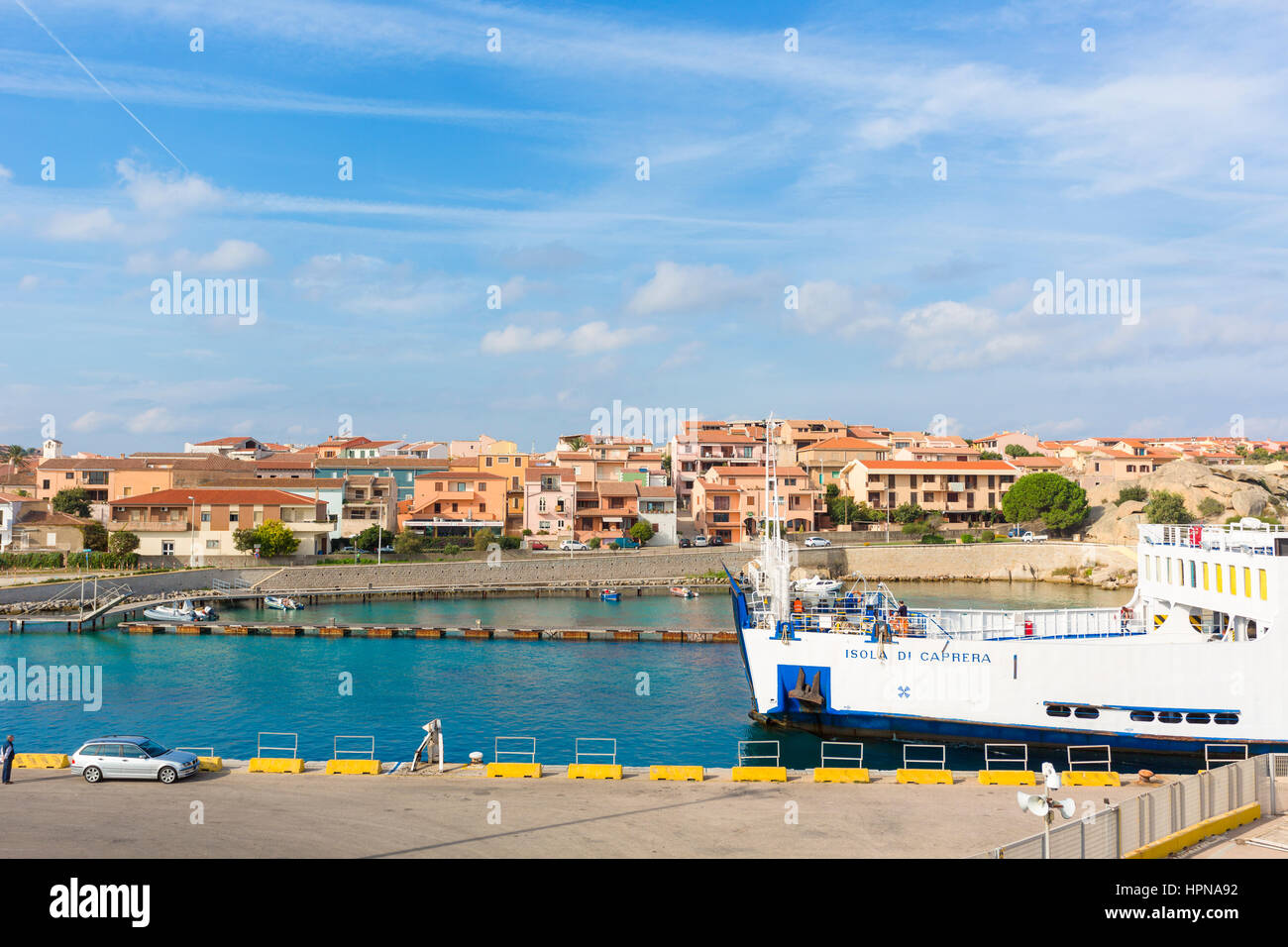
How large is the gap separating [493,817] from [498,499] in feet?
188

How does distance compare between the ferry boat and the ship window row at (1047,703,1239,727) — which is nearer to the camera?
the ferry boat

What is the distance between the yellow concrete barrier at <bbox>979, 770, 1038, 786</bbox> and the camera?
1548 cm

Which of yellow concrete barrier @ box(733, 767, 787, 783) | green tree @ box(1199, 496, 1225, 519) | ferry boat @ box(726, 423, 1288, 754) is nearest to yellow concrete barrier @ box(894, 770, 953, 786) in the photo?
yellow concrete barrier @ box(733, 767, 787, 783)

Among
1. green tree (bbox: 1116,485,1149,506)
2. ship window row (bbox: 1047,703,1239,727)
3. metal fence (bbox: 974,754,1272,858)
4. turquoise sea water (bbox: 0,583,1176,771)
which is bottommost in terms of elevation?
turquoise sea water (bbox: 0,583,1176,771)

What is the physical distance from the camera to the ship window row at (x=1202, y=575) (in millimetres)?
20594

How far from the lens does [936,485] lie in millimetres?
76375

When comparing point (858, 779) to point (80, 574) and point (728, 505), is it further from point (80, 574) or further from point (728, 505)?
point (728, 505)

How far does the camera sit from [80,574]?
168 feet

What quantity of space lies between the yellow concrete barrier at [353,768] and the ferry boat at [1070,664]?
10.7m

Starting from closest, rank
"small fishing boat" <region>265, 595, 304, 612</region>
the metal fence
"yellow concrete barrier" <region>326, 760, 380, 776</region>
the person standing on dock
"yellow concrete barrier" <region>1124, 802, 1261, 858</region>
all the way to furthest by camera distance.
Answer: the metal fence
"yellow concrete barrier" <region>1124, 802, 1261, 858</region>
the person standing on dock
"yellow concrete barrier" <region>326, 760, 380, 776</region>
"small fishing boat" <region>265, 595, 304, 612</region>

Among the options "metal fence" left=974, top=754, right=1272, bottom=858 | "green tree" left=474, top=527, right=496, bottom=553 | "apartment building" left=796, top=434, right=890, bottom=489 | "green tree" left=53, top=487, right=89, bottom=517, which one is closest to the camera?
"metal fence" left=974, top=754, right=1272, bottom=858

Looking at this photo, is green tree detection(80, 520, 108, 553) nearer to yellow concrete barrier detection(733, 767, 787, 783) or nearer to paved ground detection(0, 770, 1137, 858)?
paved ground detection(0, 770, 1137, 858)

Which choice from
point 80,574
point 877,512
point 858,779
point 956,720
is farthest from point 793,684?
point 877,512

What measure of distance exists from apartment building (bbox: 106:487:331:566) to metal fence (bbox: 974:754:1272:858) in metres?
55.5
